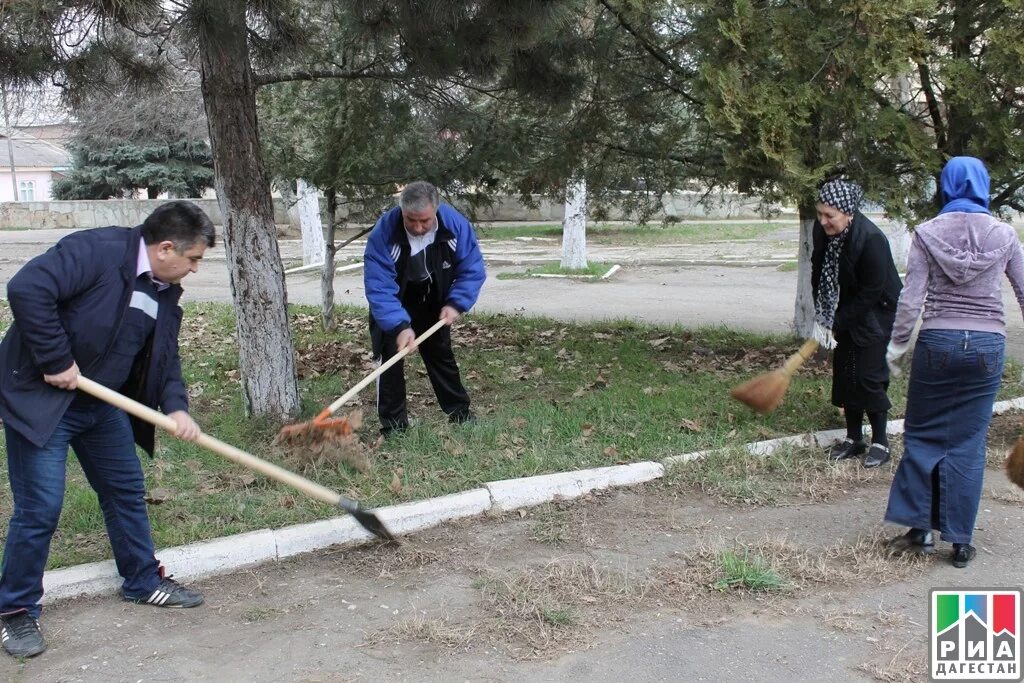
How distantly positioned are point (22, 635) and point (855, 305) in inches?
174

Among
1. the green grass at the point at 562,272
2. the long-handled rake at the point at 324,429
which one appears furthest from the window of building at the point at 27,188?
the long-handled rake at the point at 324,429

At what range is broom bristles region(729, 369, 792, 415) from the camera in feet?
17.2

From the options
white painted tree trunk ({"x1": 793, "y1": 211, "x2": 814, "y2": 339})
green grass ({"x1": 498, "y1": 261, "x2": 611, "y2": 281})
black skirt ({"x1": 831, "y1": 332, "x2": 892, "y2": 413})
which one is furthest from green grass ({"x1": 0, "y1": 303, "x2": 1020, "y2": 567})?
green grass ({"x1": 498, "y1": 261, "x2": 611, "y2": 281})

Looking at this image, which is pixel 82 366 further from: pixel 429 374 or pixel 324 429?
pixel 429 374

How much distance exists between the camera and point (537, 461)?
5.32 m

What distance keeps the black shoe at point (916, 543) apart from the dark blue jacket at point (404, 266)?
2.68 m

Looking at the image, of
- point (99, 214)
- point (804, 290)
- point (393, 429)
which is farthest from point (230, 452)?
point (99, 214)

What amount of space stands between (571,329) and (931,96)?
14.7ft

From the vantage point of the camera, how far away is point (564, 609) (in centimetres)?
381

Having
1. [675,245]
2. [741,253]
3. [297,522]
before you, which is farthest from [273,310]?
[675,245]

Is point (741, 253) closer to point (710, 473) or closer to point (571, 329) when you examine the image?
point (571, 329)

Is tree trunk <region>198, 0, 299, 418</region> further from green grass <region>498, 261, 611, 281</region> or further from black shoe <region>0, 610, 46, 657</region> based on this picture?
green grass <region>498, 261, 611, 281</region>

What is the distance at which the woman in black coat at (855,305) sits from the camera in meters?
5.32

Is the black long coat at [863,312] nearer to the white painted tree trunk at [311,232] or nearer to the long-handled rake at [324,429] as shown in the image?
the long-handled rake at [324,429]
